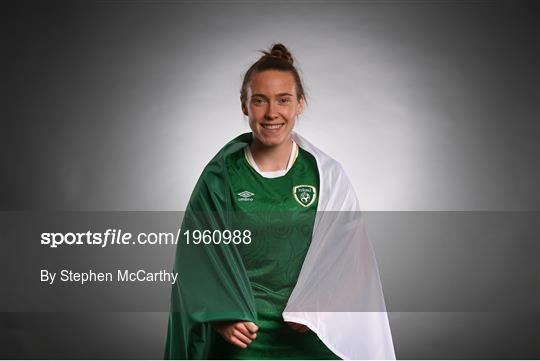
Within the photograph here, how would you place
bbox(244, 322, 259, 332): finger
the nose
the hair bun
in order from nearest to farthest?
bbox(244, 322, 259, 332): finger → the nose → the hair bun

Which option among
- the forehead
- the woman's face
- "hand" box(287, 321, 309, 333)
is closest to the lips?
the woman's face

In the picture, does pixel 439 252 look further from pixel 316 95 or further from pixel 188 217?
pixel 188 217

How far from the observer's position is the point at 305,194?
270 centimetres

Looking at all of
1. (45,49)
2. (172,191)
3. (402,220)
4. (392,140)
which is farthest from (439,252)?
(45,49)

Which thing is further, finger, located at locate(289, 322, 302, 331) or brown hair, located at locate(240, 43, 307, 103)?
brown hair, located at locate(240, 43, 307, 103)

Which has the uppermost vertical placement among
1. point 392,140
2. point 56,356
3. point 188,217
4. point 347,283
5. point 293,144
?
point 392,140

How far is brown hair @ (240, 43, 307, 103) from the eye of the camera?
2.70 meters

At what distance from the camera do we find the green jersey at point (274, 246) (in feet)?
8.47

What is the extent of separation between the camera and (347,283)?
2.66m

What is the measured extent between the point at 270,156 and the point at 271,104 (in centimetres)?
19

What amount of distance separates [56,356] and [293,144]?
220cm

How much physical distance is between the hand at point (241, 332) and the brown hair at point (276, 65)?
2.53 ft

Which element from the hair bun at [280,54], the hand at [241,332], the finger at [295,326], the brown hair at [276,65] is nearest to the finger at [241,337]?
the hand at [241,332]

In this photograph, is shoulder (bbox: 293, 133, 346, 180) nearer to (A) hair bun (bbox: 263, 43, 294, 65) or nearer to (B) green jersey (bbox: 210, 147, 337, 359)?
(B) green jersey (bbox: 210, 147, 337, 359)
